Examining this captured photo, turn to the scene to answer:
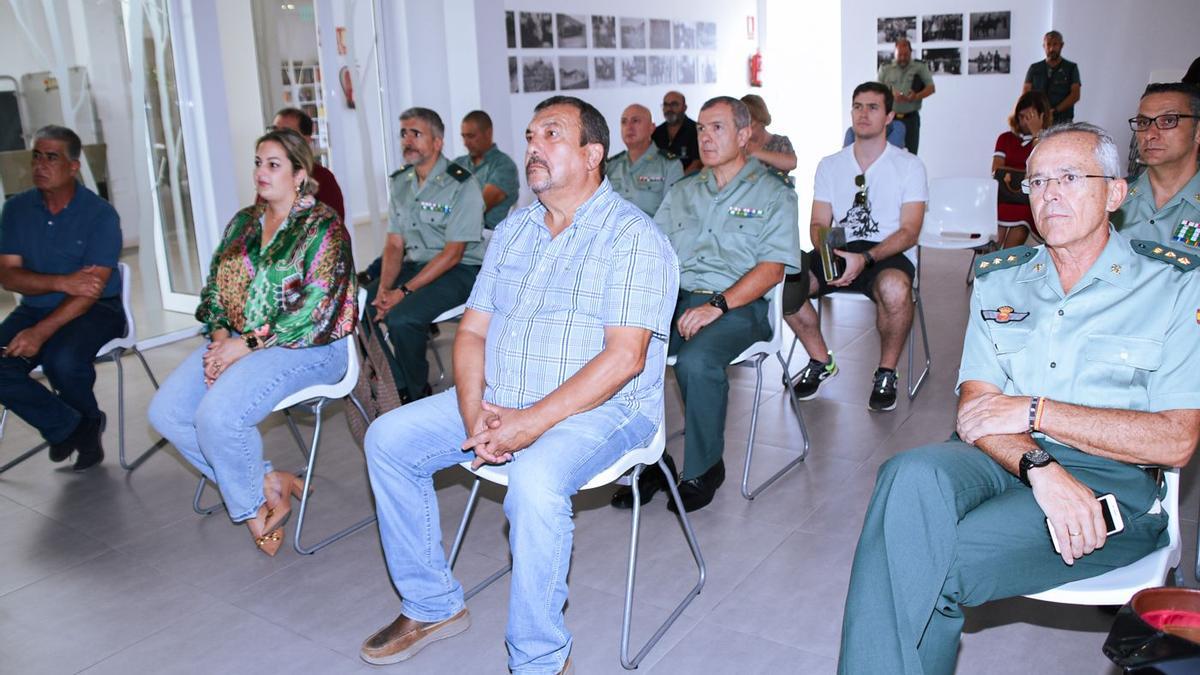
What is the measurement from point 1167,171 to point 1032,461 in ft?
6.18

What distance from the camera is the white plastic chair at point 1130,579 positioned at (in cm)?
187

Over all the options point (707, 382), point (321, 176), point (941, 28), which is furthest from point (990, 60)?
point (707, 382)

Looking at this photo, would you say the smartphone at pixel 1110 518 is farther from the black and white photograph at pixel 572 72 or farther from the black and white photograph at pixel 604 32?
the black and white photograph at pixel 604 32

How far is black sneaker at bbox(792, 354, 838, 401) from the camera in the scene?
14.9 ft

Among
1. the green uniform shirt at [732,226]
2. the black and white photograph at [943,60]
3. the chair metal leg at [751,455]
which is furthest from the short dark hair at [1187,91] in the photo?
the black and white photograph at [943,60]

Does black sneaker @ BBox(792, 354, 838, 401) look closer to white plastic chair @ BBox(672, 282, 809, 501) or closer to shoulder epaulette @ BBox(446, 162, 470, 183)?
white plastic chair @ BBox(672, 282, 809, 501)

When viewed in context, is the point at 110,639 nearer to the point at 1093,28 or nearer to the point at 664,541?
the point at 664,541

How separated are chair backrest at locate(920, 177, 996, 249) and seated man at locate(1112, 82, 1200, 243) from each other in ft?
6.54

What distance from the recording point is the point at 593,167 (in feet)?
8.73

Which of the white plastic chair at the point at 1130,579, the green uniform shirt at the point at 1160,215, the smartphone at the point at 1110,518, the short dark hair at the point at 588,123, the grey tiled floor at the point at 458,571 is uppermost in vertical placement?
the short dark hair at the point at 588,123

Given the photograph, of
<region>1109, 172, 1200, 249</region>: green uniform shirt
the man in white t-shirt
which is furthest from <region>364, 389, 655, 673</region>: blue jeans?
the man in white t-shirt

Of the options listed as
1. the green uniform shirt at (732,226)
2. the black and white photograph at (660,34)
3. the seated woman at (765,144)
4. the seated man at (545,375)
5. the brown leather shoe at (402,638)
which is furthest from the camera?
the black and white photograph at (660,34)

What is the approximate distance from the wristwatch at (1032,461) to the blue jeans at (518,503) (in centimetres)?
96

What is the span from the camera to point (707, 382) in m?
3.31
